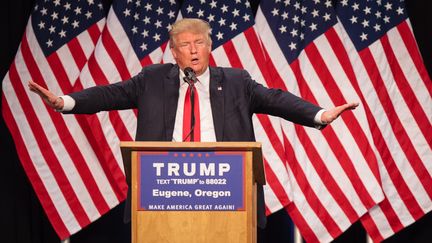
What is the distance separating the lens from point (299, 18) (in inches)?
218

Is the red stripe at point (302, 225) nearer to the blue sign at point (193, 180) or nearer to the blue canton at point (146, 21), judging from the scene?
the blue canton at point (146, 21)

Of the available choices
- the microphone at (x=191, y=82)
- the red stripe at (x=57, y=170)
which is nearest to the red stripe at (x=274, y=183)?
the red stripe at (x=57, y=170)

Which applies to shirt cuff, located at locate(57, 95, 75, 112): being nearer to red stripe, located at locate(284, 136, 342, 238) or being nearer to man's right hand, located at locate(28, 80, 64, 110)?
man's right hand, located at locate(28, 80, 64, 110)

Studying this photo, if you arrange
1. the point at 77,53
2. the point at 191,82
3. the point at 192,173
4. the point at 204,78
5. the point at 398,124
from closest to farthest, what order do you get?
1. the point at 192,173
2. the point at 191,82
3. the point at 204,78
4. the point at 398,124
5. the point at 77,53

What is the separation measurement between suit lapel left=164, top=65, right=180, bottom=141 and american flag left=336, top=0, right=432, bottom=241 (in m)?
1.95

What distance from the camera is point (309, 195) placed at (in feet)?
17.7

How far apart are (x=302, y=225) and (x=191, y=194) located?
249cm

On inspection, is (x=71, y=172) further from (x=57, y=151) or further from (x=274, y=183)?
(x=274, y=183)

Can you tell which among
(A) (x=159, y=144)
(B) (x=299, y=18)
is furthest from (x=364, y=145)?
(A) (x=159, y=144)

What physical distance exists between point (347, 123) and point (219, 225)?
2.54 m

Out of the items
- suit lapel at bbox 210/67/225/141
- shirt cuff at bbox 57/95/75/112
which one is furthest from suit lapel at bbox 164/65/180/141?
shirt cuff at bbox 57/95/75/112

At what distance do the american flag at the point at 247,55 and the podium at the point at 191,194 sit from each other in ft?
7.50

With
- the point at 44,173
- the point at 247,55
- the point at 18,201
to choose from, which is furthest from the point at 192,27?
the point at 18,201

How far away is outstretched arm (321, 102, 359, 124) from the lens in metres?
3.38
